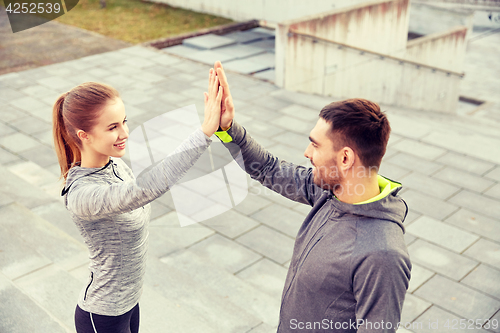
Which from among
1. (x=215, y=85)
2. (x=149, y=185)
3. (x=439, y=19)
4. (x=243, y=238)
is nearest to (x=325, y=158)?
(x=215, y=85)

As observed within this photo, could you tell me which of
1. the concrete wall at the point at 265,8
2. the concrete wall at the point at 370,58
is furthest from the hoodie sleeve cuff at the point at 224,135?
the concrete wall at the point at 265,8

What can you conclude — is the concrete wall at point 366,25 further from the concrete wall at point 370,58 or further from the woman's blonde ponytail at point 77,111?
the woman's blonde ponytail at point 77,111

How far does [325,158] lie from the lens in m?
2.03

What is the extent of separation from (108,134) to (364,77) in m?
11.0

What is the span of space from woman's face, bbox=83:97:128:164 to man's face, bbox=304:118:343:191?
919mm

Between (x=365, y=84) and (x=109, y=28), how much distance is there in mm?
8237

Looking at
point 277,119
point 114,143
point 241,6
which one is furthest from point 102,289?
point 241,6

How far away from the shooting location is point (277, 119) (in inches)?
349

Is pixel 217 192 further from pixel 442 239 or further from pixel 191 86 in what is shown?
pixel 191 86

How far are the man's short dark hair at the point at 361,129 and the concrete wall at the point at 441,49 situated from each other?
1318cm

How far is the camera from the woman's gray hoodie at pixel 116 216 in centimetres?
196

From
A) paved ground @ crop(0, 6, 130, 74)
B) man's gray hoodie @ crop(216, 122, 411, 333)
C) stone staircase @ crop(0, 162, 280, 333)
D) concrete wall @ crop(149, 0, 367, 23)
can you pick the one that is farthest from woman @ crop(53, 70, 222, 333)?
concrete wall @ crop(149, 0, 367, 23)

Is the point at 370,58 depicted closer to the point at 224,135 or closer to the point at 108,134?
the point at 224,135

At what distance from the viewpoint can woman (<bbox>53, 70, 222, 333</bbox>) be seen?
1978 millimetres
